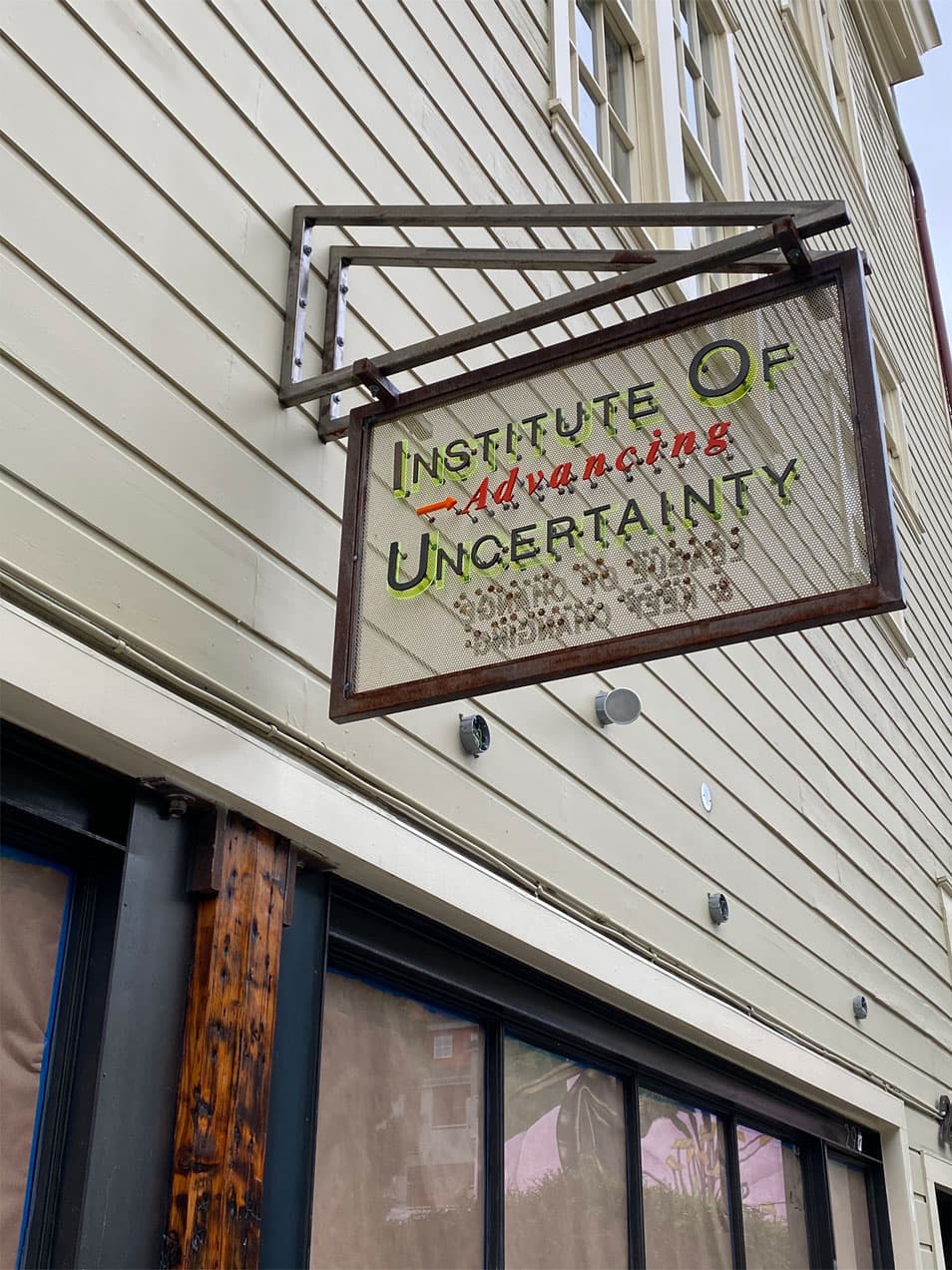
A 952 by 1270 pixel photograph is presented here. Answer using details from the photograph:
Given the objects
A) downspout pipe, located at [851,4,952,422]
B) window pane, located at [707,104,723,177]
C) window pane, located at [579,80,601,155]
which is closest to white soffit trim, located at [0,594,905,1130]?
window pane, located at [579,80,601,155]

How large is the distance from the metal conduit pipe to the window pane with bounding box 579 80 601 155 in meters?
3.42

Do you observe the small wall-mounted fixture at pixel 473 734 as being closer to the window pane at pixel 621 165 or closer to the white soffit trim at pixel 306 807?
the white soffit trim at pixel 306 807

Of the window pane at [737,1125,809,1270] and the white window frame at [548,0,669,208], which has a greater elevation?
the white window frame at [548,0,669,208]

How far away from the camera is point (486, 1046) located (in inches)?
147

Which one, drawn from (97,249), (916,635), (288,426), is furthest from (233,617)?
(916,635)

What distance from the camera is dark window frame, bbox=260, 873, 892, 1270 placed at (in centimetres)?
286

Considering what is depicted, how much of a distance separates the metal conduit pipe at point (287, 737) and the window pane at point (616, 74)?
400cm

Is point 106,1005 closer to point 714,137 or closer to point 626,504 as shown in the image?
point 626,504

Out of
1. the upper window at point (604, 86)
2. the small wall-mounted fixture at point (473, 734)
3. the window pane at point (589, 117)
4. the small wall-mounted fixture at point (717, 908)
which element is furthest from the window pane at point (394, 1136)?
the window pane at point (589, 117)

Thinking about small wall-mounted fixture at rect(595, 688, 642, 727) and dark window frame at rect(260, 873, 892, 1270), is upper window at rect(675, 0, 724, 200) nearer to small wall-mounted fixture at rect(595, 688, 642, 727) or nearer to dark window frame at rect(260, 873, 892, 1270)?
small wall-mounted fixture at rect(595, 688, 642, 727)

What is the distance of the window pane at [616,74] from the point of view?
6.36 meters

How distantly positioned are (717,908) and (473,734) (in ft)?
6.14

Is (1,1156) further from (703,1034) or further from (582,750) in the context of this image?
(703,1034)

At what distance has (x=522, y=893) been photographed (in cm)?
384
